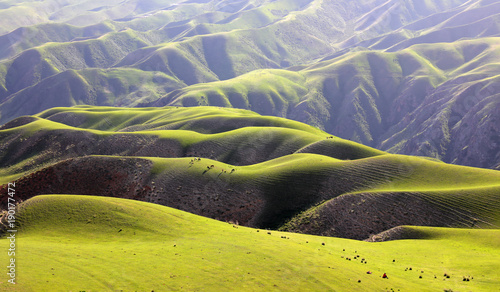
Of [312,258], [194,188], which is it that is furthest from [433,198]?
[194,188]

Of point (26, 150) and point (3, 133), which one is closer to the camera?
point (26, 150)

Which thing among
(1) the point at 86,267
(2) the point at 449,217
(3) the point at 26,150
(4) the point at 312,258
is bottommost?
(2) the point at 449,217

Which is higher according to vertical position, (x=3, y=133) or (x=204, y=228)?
(x=3, y=133)

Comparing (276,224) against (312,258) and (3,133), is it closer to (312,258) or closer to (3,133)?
(312,258)

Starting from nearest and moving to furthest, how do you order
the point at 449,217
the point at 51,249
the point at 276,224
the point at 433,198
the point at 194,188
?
the point at 51,249 → the point at 449,217 → the point at 433,198 → the point at 276,224 → the point at 194,188

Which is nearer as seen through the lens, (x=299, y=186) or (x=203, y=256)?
(x=203, y=256)

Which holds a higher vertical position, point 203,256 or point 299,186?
point 203,256

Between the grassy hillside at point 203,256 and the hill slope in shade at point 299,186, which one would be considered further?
the hill slope in shade at point 299,186

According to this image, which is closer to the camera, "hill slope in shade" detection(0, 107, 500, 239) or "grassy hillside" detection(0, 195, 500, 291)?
"grassy hillside" detection(0, 195, 500, 291)
